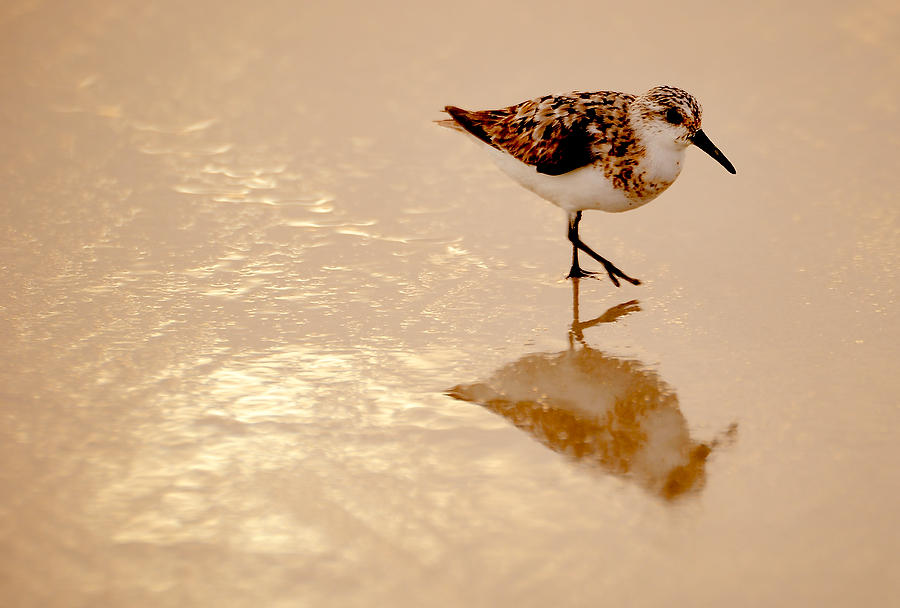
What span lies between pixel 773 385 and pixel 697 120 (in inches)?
56.4

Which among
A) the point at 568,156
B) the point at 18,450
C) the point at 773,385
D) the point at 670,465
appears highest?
the point at 568,156

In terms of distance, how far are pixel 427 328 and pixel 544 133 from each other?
1.21 meters

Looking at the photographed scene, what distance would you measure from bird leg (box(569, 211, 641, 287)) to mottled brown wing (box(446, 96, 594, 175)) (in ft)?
1.23

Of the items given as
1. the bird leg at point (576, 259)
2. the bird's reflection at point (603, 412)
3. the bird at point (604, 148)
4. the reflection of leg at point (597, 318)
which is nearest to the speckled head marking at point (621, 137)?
the bird at point (604, 148)

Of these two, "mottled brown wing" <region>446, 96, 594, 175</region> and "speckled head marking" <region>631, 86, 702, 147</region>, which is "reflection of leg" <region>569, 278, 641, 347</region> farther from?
"speckled head marking" <region>631, 86, 702, 147</region>

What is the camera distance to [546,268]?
5.82m

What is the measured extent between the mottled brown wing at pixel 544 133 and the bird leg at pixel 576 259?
376mm

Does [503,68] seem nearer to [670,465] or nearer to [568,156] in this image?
[568,156]

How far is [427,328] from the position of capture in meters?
5.10

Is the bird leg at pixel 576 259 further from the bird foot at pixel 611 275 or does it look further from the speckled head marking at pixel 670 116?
the speckled head marking at pixel 670 116

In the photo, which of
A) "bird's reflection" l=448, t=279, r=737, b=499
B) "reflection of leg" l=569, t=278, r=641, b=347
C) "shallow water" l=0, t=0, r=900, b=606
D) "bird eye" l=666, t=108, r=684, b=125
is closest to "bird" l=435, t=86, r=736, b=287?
"bird eye" l=666, t=108, r=684, b=125

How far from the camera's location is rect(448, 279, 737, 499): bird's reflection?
3986mm

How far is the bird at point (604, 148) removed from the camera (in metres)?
5.20

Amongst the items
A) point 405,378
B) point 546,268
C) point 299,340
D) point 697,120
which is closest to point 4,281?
point 299,340
